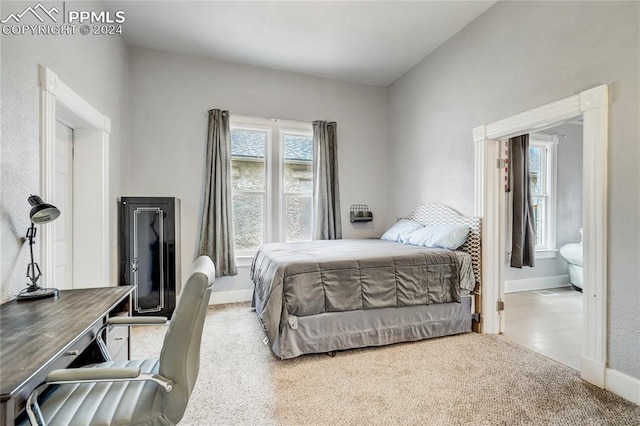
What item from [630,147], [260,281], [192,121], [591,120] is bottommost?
[260,281]

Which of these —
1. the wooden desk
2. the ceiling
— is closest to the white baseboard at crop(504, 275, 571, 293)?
the ceiling

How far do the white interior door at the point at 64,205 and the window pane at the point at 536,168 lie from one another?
5780 mm

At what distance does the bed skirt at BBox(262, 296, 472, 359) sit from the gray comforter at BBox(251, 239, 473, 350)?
67mm

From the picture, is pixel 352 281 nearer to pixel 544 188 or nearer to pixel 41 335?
pixel 41 335

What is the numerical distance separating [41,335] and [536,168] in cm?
576

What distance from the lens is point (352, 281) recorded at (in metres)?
2.52

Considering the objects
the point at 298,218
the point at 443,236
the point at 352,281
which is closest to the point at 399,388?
the point at 352,281


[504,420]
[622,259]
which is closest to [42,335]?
[504,420]

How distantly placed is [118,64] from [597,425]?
4869 mm

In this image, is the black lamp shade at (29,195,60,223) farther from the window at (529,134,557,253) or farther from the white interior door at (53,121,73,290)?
the window at (529,134,557,253)

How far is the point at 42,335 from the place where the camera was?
44.9 inches

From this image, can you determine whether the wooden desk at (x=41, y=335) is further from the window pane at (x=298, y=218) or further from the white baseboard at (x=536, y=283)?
the white baseboard at (x=536, y=283)

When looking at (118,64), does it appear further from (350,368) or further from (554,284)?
(554,284)

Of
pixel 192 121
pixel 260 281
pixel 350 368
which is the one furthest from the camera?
pixel 192 121
